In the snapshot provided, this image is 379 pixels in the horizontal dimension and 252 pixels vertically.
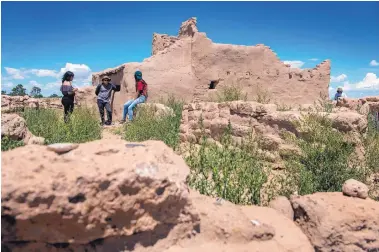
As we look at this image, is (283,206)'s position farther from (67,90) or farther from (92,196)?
(67,90)

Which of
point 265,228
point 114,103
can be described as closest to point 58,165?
point 265,228

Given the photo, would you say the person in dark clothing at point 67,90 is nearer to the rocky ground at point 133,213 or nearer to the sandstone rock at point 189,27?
the rocky ground at point 133,213

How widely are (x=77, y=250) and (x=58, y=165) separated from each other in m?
0.56

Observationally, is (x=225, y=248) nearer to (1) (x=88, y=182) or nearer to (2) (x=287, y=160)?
(1) (x=88, y=182)

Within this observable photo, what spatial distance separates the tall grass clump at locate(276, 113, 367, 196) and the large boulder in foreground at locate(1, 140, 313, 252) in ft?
5.32

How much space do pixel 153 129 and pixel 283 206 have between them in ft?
9.65

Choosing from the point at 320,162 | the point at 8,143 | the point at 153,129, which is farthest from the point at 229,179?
the point at 153,129

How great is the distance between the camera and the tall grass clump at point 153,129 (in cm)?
519

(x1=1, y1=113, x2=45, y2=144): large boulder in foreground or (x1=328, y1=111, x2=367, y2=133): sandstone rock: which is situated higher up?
(x1=328, y1=111, x2=367, y2=133): sandstone rock

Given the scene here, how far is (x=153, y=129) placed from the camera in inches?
220

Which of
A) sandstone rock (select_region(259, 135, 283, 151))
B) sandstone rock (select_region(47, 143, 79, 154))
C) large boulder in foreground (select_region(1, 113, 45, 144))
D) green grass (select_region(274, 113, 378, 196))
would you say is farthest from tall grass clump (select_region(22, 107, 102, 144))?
green grass (select_region(274, 113, 378, 196))

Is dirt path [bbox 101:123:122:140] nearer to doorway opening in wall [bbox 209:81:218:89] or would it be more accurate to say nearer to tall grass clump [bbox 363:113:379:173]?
tall grass clump [bbox 363:113:379:173]

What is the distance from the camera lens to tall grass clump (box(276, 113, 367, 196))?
3854mm

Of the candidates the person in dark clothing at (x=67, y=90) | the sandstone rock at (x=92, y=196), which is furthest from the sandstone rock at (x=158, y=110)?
the sandstone rock at (x=92, y=196)
